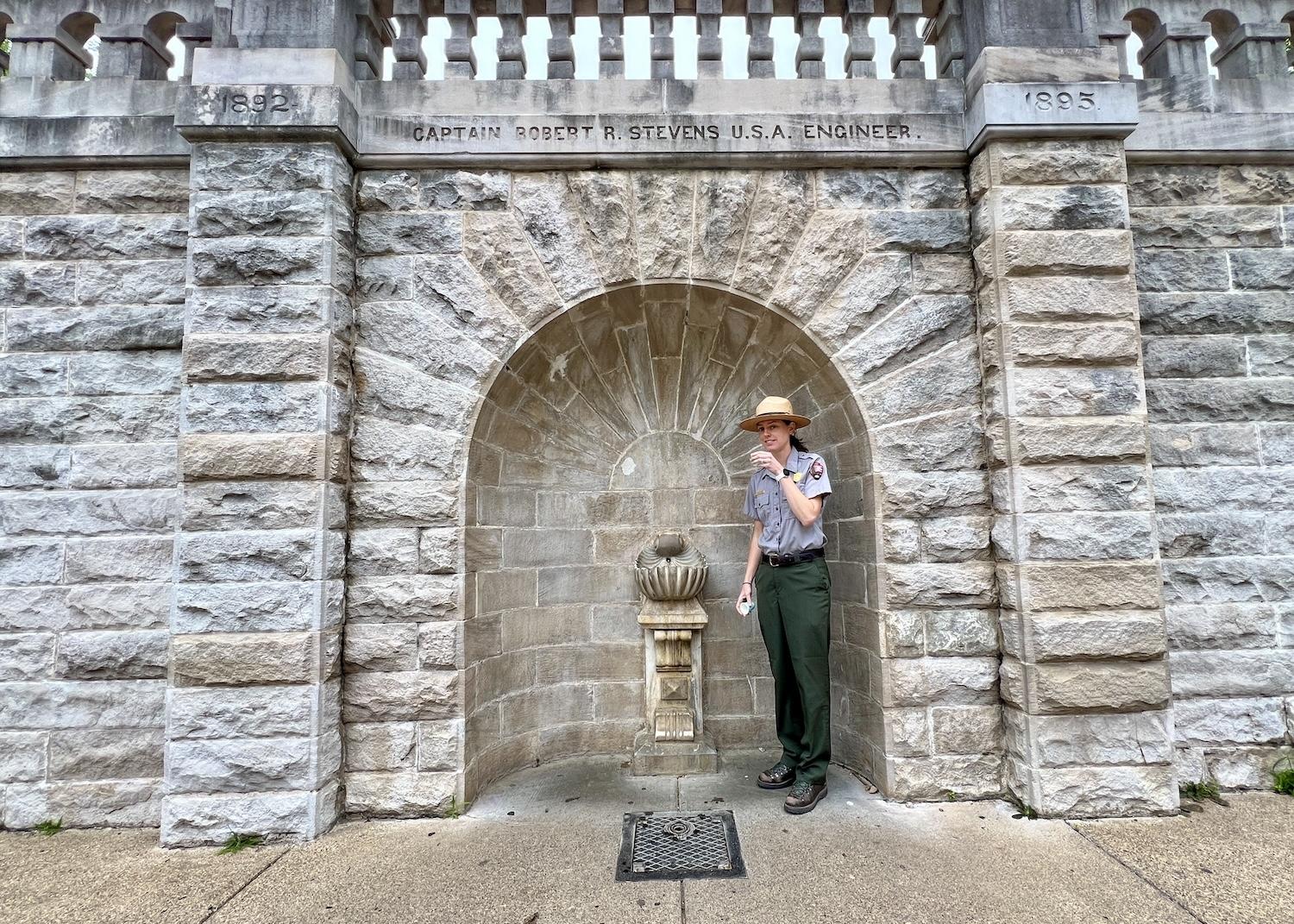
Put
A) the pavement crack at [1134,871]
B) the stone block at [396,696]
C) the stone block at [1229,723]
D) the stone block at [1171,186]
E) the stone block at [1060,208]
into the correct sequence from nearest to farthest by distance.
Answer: the pavement crack at [1134,871] → the stone block at [396,696] → the stone block at [1060,208] → the stone block at [1229,723] → the stone block at [1171,186]

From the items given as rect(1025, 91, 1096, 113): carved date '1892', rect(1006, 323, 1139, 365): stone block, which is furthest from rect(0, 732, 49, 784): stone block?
rect(1025, 91, 1096, 113): carved date '1892'

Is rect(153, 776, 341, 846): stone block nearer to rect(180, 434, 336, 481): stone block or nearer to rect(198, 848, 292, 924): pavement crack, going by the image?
rect(198, 848, 292, 924): pavement crack

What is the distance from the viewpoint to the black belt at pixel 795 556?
4.03 m

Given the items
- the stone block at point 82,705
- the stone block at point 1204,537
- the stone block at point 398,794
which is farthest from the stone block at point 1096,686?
the stone block at point 82,705

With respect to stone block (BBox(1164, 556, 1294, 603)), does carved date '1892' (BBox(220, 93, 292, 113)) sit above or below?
above

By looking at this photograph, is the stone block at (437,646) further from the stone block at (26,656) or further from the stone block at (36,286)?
the stone block at (36,286)

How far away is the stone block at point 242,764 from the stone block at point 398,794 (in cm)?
28

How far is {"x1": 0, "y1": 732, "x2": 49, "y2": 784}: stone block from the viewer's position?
12.6 ft

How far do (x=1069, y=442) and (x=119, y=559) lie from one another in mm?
5218

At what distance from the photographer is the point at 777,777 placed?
4102 mm

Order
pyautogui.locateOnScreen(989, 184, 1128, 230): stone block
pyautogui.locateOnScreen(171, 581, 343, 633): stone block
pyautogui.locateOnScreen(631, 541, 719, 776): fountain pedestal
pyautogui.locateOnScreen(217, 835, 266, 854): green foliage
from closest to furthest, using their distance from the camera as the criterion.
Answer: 1. pyautogui.locateOnScreen(217, 835, 266, 854): green foliage
2. pyautogui.locateOnScreen(171, 581, 343, 633): stone block
3. pyautogui.locateOnScreen(989, 184, 1128, 230): stone block
4. pyautogui.locateOnScreen(631, 541, 719, 776): fountain pedestal

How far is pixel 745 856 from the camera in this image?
329 cm

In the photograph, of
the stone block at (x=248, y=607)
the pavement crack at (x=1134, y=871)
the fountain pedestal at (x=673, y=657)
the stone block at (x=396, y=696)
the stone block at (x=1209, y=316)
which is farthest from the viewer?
the fountain pedestal at (x=673, y=657)

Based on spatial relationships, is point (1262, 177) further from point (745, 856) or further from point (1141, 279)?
point (745, 856)
